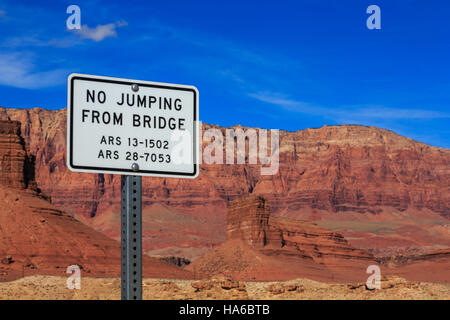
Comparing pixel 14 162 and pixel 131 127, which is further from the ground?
pixel 14 162

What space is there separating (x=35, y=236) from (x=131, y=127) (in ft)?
333

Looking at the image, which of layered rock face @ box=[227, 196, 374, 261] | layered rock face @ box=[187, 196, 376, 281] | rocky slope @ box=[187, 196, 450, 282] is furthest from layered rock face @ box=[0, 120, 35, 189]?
layered rock face @ box=[227, 196, 374, 261]

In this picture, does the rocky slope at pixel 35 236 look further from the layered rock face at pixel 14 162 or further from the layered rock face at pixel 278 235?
the layered rock face at pixel 278 235

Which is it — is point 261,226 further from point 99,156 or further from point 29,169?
point 99,156

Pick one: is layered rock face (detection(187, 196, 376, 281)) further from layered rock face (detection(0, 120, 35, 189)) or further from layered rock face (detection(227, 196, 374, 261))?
layered rock face (detection(0, 120, 35, 189))

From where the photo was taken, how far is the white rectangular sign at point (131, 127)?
575cm

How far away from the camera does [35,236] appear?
104 m

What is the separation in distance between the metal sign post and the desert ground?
59.3 meters

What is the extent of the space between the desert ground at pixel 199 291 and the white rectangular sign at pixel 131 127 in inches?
2329

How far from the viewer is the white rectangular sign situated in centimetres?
575

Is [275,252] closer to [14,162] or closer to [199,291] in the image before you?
[14,162]

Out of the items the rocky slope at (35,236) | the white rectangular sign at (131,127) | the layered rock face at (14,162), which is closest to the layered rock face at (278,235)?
the rocky slope at (35,236)

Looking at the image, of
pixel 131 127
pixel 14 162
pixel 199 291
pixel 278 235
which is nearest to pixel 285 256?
pixel 278 235
